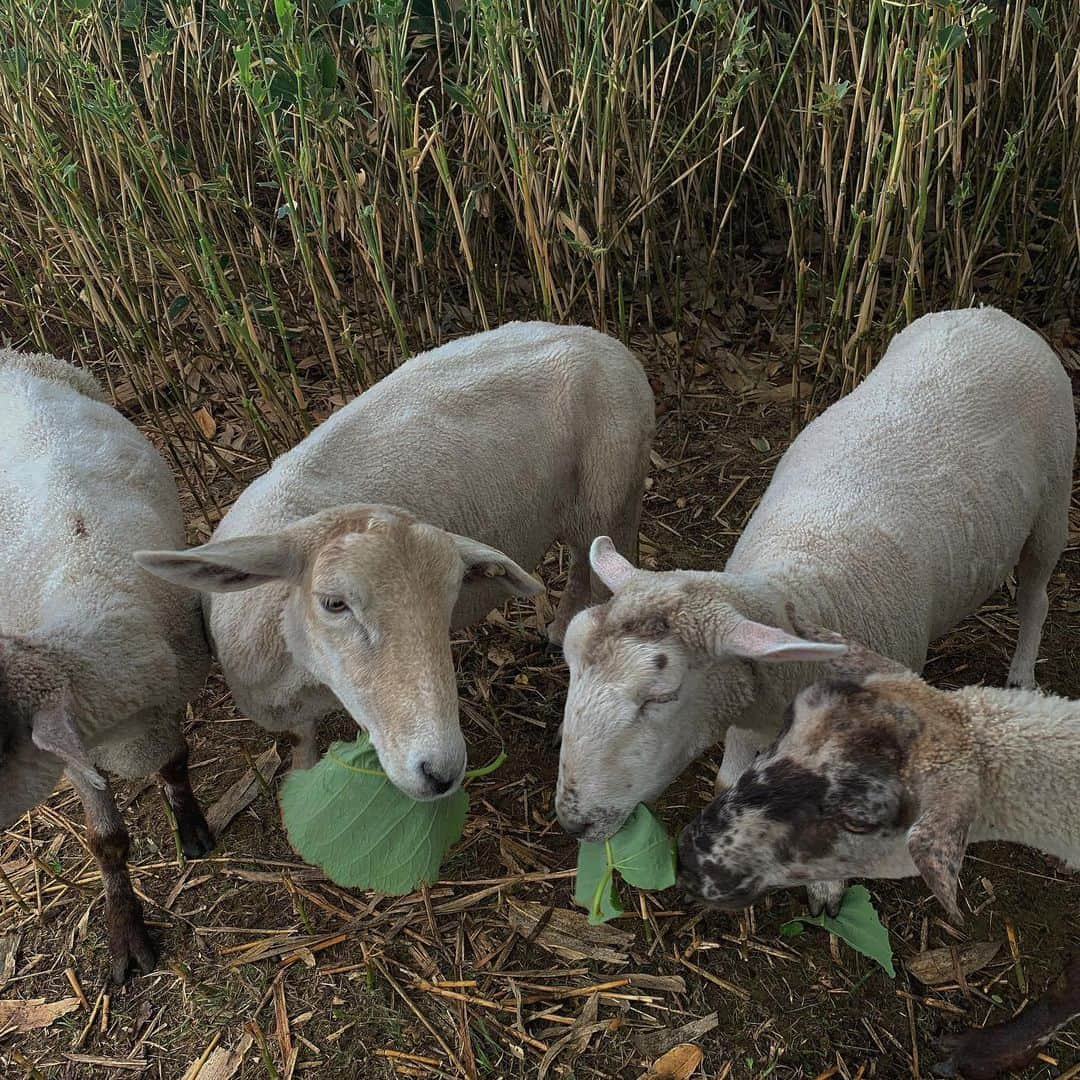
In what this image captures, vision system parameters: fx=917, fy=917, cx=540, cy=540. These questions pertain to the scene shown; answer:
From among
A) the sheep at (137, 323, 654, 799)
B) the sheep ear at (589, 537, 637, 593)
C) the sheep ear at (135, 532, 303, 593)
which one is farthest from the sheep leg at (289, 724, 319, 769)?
the sheep ear at (589, 537, 637, 593)

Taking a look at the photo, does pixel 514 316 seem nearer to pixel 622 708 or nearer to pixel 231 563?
pixel 231 563

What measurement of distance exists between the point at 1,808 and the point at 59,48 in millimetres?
2646

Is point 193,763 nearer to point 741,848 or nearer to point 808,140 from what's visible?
point 741,848

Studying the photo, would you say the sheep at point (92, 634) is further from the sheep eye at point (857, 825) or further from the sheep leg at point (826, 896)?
the sheep leg at point (826, 896)

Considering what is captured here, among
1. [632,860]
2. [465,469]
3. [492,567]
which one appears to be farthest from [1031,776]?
[465,469]

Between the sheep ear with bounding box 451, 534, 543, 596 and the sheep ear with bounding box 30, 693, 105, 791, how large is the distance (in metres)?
0.93

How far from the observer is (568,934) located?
8.29 feet

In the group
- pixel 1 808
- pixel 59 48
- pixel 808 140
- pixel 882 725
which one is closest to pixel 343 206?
pixel 59 48

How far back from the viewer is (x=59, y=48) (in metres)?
3.24

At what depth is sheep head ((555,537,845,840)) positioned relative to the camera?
6.26ft

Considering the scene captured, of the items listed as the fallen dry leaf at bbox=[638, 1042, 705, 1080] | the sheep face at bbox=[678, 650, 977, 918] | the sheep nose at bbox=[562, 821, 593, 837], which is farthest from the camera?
the fallen dry leaf at bbox=[638, 1042, 705, 1080]

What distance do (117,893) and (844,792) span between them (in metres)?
1.96

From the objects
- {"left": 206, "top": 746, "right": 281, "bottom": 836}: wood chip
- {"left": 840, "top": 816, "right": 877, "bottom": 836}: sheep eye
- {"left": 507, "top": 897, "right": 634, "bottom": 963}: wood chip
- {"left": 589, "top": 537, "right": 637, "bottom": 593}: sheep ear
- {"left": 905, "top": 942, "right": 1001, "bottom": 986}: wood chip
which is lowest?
{"left": 905, "top": 942, "right": 1001, "bottom": 986}: wood chip

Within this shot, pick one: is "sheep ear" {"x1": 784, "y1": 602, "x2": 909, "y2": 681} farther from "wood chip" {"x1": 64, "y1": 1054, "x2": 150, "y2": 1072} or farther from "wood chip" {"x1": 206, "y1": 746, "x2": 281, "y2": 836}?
"wood chip" {"x1": 64, "y1": 1054, "x2": 150, "y2": 1072}
